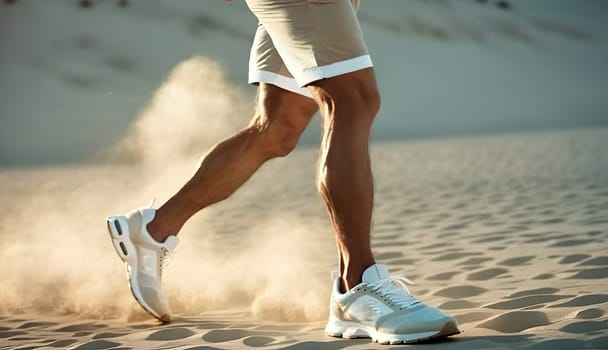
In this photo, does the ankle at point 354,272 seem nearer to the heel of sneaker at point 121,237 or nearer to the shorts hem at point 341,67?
the shorts hem at point 341,67

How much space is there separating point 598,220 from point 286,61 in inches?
111

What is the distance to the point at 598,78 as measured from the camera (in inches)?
1276

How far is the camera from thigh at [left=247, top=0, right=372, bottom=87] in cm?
279

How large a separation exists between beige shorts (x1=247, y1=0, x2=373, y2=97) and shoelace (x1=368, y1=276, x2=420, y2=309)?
56 centimetres

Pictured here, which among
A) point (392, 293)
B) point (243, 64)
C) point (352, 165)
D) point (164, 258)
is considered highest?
point (243, 64)

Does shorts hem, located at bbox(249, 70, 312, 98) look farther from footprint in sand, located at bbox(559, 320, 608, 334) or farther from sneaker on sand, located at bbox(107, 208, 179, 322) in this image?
footprint in sand, located at bbox(559, 320, 608, 334)

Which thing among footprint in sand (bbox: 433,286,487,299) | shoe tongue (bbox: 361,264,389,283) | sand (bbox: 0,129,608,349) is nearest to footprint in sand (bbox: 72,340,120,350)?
sand (bbox: 0,129,608,349)

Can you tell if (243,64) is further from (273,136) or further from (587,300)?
(587,300)

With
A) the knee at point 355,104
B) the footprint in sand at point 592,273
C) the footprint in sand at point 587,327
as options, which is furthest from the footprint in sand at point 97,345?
the footprint in sand at point 592,273

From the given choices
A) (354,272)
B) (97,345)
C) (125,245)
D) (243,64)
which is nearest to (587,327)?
(354,272)

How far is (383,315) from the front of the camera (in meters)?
A: 2.69

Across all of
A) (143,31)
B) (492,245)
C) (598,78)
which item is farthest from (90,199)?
(598,78)

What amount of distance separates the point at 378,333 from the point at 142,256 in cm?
92

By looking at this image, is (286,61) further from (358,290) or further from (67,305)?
(67,305)
